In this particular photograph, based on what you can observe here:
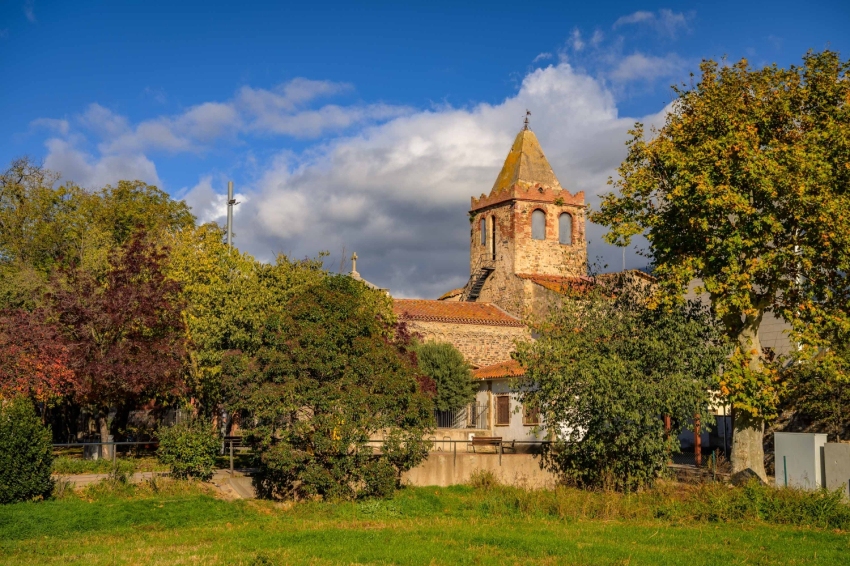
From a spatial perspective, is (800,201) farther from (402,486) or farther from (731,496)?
(402,486)

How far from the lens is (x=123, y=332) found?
24297 mm

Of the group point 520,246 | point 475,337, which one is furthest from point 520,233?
point 475,337

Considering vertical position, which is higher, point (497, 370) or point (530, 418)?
point (497, 370)

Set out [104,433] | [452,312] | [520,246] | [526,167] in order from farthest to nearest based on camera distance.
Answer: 1. [526,167]
2. [520,246]
3. [452,312]
4. [104,433]

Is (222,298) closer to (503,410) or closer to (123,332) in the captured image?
(123,332)

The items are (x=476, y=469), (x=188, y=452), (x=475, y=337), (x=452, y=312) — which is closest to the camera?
(x=188, y=452)

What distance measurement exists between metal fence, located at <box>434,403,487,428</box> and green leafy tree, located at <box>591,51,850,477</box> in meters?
15.7

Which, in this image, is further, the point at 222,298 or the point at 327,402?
the point at 222,298

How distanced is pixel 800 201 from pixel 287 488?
13820 mm

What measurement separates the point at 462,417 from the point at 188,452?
1841 centimetres

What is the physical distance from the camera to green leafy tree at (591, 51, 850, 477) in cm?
2042

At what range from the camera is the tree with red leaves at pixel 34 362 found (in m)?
22.1


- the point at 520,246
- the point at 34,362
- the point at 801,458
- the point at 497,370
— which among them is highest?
the point at 520,246

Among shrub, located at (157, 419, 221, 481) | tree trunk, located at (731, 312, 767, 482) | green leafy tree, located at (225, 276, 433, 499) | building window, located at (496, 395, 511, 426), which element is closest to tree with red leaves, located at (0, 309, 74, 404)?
shrub, located at (157, 419, 221, 481)
